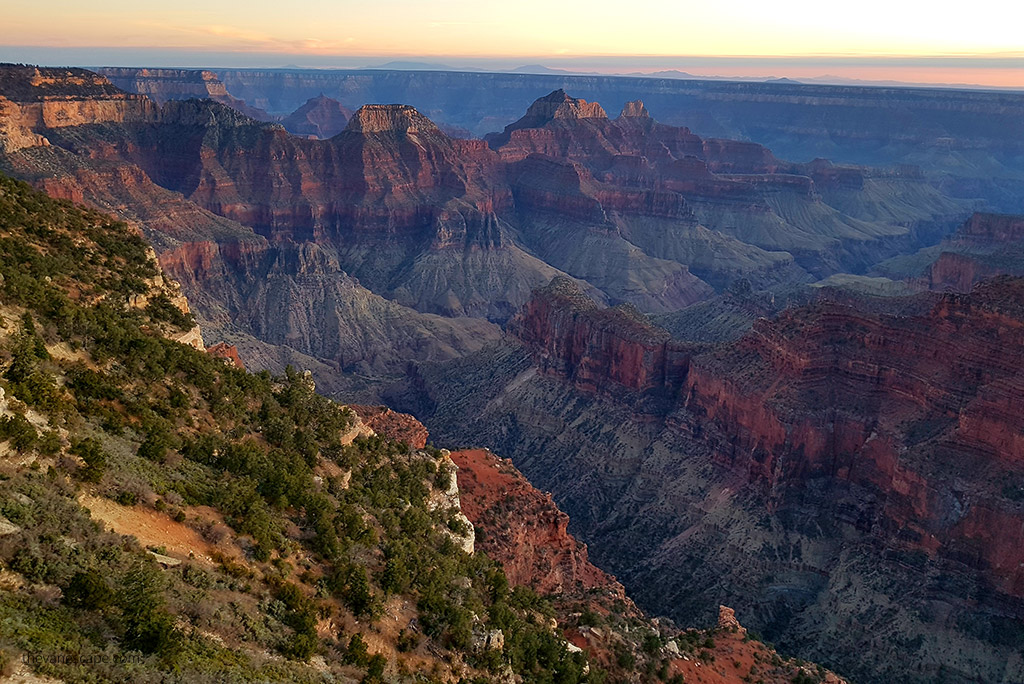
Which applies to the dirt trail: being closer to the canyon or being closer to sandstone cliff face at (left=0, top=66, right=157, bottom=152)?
the canyon

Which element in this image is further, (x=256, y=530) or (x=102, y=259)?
(x=102, y=259)

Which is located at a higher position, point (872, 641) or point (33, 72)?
point (33, 72)

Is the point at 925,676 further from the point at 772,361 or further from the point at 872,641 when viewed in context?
the point at 772,361

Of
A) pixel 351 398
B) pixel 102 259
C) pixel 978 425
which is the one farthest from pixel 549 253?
pixel 102 259

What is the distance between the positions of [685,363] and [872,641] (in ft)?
88.1

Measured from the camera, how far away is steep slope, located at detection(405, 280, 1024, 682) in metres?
49.7

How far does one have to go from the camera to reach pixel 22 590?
1755 centimetres

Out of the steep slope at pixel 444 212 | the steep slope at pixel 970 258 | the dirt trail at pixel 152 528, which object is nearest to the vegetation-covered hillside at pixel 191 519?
the dirt trail at pixel 152 528

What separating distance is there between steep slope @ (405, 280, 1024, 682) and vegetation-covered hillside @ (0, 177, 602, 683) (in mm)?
26169

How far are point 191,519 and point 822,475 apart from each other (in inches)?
1870

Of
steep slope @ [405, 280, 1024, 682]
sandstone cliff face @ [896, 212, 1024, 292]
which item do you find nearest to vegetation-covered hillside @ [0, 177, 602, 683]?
steep slope @ [405, 280, 1024, 682]

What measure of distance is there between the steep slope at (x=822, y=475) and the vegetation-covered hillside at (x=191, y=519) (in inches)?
1030

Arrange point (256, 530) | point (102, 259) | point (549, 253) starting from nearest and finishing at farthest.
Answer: point (256, 530)
point (102, 259)
point (549, 253)

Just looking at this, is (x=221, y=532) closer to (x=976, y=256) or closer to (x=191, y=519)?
(x=191, y=519)
